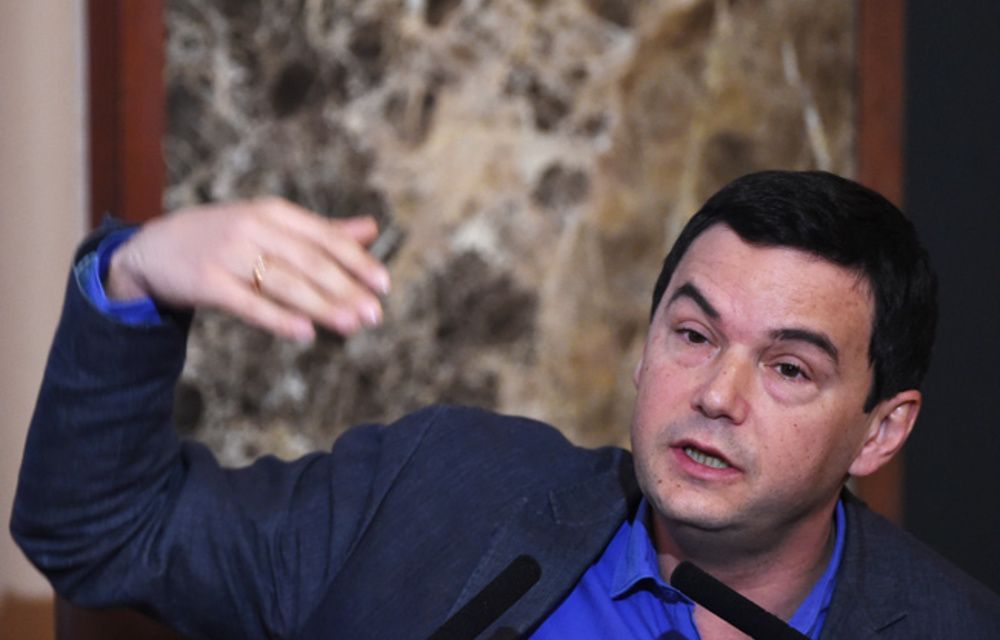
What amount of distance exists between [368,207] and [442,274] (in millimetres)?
171

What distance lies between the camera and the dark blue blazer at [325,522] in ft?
4.35

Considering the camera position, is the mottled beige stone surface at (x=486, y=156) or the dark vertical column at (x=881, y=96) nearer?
the mottled beige stone surface at (x=486, y=156)

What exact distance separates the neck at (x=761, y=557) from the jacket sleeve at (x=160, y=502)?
0.39m

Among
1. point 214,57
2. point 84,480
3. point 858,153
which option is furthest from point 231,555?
point 858,153

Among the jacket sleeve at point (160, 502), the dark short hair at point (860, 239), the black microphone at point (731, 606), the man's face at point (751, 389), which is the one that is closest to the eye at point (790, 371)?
the man's face at point (751, 389)

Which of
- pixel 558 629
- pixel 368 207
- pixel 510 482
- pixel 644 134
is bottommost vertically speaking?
pixel 558 629

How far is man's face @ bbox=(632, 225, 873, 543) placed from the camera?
4.62ft

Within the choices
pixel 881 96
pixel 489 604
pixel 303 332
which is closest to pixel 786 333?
pixel 489 604

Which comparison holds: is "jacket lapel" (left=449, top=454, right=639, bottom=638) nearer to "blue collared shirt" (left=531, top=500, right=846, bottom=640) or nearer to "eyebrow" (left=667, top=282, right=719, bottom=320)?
"blue collared shirt" (left=531, top=500, right=846, bottom=640)

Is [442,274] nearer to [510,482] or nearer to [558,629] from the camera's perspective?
[510,482]

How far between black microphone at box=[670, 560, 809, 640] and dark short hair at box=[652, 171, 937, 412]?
515mm

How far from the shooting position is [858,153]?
2.26 meters

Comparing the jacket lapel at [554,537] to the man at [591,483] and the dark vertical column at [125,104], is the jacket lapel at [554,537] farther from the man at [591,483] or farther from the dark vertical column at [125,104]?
the dark vertical column at [125,104]

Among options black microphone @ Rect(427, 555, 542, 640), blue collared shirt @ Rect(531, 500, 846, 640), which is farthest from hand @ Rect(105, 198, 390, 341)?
blue collared shirt @ Rect(531, 500, 846, 640)
